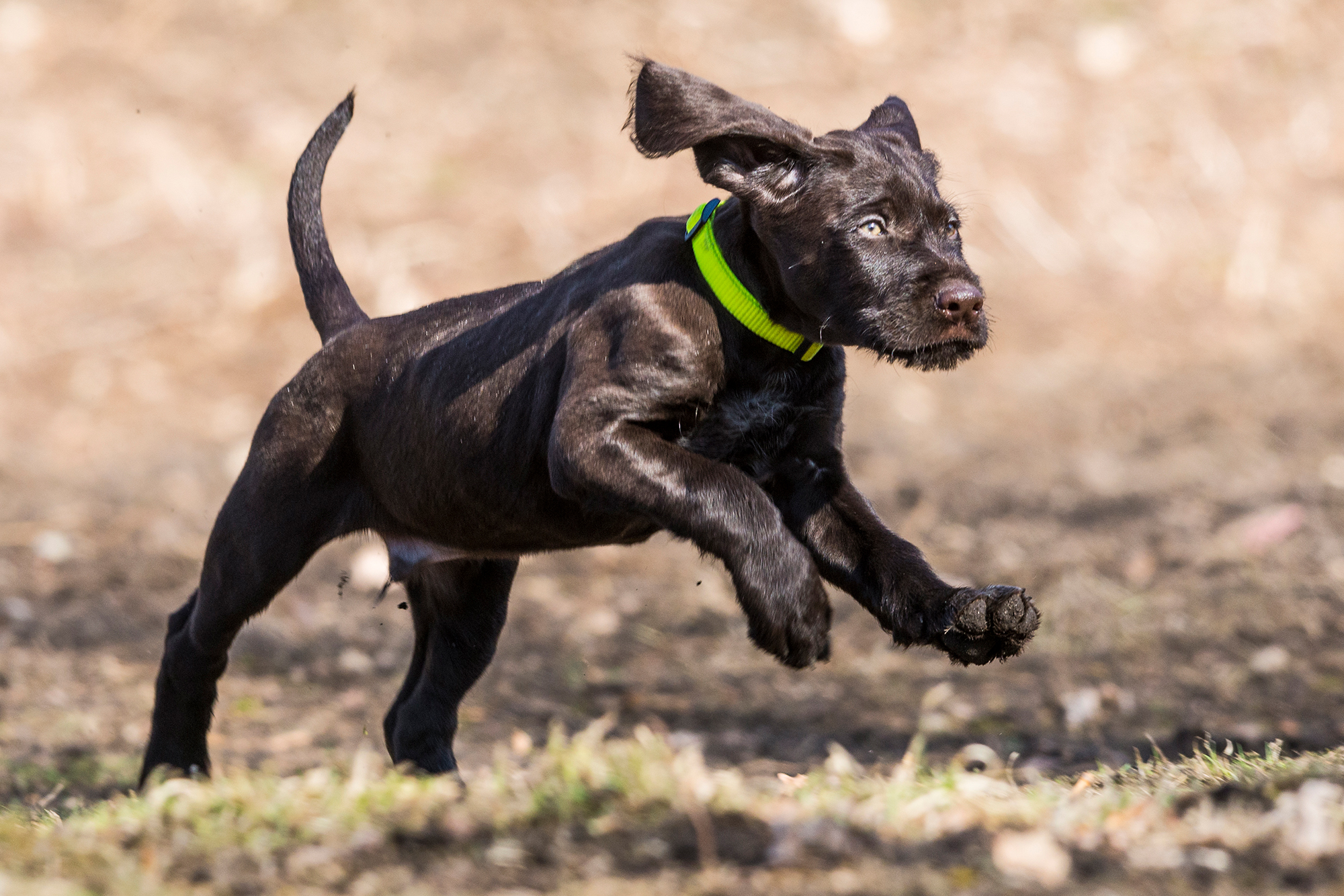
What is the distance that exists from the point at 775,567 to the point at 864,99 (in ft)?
30.3

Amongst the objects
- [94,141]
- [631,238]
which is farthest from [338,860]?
[94,141]

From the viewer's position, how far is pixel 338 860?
2.75m

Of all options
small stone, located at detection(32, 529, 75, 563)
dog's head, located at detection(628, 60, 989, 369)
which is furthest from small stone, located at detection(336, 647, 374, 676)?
dog's head, located at detection(628, 60, 989, 369)

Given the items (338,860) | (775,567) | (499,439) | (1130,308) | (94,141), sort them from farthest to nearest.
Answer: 1. (94,141)
2. (1130,308)
3. (499,439)
4. (775,567)
5. (338,860)

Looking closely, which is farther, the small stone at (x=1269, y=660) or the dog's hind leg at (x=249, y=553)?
the small stone at (x=1269, y=660)

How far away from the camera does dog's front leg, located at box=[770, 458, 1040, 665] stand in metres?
3.60

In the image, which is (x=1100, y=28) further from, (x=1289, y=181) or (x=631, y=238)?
(x=631, y=238)

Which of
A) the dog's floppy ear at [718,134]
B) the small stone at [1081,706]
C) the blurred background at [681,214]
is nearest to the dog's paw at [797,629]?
the dog's floppy ear at [718,134]

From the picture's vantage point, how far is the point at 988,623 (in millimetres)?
3590

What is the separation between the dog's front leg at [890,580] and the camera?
3.60 meters

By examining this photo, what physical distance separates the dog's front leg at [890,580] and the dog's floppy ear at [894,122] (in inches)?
39.3

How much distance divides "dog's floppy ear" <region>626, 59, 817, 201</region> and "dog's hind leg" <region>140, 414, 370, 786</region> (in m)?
1.46

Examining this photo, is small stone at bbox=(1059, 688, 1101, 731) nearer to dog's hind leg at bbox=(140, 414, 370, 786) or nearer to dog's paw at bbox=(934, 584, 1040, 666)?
dog's paw at bbox=(934, 584, 1040, 666)

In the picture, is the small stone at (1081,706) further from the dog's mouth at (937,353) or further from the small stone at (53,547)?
the small stone at (53,547)
